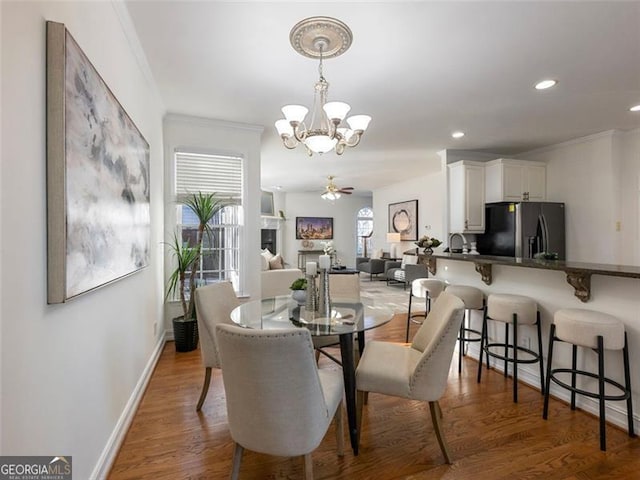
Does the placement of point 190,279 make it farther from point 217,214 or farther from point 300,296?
point 300,296

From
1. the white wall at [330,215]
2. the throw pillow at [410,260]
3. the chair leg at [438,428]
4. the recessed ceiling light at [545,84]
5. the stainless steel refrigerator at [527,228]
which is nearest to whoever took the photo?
the chair leg at [438,428]

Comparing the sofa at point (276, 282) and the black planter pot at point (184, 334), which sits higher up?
the sofa at point (276, 282)

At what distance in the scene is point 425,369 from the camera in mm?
1707

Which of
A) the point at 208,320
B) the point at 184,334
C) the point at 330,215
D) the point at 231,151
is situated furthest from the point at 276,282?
the point at 330,215

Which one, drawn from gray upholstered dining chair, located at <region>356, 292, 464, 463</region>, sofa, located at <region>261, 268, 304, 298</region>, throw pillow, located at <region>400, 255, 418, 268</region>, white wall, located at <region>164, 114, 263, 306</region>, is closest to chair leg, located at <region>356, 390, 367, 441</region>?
gray upholstered dining chair, located at <region>356, 292, 464, 463</region>

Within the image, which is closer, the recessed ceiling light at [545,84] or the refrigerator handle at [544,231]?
the recessed ceiling light at [545,84]

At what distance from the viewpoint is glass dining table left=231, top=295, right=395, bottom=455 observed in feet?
6.09

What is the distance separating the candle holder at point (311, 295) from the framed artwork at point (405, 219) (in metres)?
6.07

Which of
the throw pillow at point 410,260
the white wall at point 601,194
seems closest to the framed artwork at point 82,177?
the white wall at point 601,194

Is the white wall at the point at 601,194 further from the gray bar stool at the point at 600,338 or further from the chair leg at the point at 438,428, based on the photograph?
the chair leg at the point at 438,428

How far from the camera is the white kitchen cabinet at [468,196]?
16.0 ft

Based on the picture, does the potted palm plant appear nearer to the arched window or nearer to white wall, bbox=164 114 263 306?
white wall, bbox=164 114 263 306

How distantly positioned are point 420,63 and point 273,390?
2.59 metres

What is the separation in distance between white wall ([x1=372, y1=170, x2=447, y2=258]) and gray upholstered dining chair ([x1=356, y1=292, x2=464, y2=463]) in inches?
171
